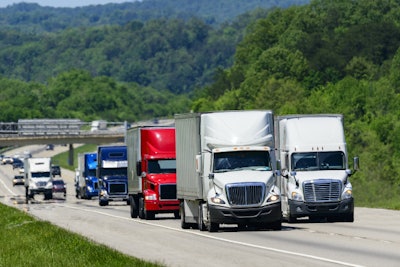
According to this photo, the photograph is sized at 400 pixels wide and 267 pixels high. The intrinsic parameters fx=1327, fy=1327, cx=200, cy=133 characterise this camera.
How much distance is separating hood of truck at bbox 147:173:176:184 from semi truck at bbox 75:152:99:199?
139ft

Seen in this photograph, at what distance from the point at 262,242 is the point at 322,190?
978 centimetres

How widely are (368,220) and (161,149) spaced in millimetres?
A: 9025

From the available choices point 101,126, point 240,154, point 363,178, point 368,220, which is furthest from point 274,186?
point 101,126

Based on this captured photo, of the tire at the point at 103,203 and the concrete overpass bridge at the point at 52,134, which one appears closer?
the tire at the point at 103,203

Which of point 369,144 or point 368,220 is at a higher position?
point 369,144

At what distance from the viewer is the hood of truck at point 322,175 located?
42.8m

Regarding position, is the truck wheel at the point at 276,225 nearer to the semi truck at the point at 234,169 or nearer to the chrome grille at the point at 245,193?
the semi truck at the point at 234,169

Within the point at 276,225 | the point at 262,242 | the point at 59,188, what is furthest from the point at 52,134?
the point at 262,242

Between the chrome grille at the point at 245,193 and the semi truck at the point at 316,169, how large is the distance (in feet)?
16.8

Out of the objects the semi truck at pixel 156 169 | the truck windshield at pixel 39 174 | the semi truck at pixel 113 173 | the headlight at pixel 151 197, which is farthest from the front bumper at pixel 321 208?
the truck windshield at pixel 39 174

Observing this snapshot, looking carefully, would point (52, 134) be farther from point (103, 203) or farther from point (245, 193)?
point (245, 193)

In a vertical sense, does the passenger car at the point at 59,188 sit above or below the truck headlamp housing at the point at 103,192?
above

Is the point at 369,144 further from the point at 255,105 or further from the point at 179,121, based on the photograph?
the point at 179,121

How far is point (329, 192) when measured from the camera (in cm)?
4275
